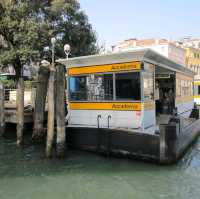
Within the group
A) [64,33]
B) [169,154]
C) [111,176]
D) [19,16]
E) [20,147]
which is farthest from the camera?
[64,33]

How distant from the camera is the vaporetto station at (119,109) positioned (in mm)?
9992

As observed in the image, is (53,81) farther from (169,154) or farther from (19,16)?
(19,16)

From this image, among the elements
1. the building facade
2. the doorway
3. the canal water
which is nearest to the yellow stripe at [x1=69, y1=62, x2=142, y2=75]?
the canal water

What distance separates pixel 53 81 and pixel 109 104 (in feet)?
6.13

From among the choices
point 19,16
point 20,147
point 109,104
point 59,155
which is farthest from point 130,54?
point 19,16

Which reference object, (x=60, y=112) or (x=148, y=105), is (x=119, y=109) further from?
(x=60, y=112)

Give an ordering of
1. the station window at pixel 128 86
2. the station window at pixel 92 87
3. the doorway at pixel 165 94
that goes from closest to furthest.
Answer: the station window at pixel 128 86, the station window at pixel 92 87, the doorway at pixel 165 94

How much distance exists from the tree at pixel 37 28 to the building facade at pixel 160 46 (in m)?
39.5

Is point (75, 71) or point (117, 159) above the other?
point (75, 71)

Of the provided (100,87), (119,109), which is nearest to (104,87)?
(100,87)

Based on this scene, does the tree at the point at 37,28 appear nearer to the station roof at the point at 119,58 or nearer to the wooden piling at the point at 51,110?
the station roof at the point at 119,58

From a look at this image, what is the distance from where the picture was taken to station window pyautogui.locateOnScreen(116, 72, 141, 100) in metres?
10.4

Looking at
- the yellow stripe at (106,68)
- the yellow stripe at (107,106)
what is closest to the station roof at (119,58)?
the yellow stripe at (106,68)

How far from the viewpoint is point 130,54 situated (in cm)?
1038
